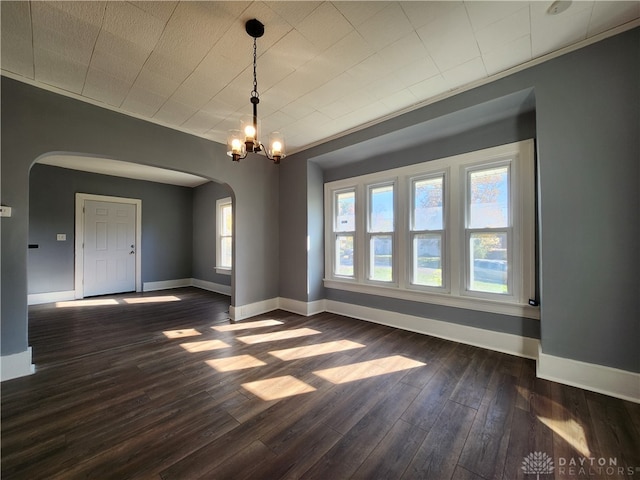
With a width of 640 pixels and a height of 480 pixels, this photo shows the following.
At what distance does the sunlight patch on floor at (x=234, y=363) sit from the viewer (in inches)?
96.0

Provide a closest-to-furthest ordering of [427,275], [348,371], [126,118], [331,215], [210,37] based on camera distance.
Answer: [210,37] < [348,371] < [126,118] < [427,275] < [331,215]

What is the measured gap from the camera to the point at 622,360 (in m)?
1.94

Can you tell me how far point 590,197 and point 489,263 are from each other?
3.56 ft

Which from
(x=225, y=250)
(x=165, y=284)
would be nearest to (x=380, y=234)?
(x=225, y=250)

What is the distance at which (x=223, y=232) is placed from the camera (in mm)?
6020

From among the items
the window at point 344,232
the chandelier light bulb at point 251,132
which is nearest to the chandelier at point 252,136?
the chandelier light bulb at point 251,132

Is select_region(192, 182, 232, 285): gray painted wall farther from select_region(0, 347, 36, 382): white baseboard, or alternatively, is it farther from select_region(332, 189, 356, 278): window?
select_region(0, 347, 36, 382): white baseboard

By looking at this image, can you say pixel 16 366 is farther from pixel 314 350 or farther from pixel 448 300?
pixel 448 300

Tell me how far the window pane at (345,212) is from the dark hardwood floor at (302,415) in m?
1.88

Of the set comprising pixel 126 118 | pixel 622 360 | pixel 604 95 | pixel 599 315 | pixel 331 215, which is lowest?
pixel 622 360

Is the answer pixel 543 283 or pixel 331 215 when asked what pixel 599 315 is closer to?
pixel 543 283

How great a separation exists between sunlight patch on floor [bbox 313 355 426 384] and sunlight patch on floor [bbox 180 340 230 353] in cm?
127

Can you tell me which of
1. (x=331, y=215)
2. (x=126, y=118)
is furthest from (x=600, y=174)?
(x=126, y=118)

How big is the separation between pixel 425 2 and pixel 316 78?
1.03 metres
